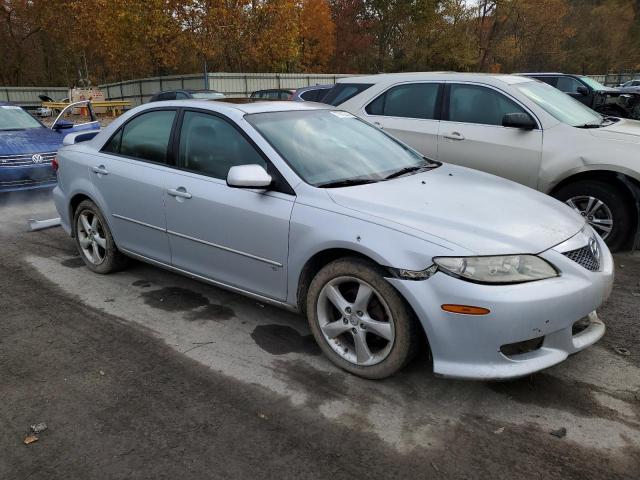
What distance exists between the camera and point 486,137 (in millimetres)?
5684

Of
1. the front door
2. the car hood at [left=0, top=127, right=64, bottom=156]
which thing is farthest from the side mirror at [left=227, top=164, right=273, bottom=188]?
the car hood at [left=0, top=127, right=64, bottom=156]

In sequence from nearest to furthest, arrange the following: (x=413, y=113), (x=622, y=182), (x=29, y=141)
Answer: (x=622, y=182) < (x=413, y=113) < (x=29, y=141)

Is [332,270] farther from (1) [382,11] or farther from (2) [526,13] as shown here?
(2) [526,13]

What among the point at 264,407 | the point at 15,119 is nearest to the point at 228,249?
the point at 264,407

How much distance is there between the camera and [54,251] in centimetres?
564

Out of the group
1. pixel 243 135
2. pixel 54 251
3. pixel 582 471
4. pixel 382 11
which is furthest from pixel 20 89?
pixel 582 471

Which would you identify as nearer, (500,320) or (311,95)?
(500,320)

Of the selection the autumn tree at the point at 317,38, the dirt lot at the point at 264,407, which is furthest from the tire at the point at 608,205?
the autumn tree at the point at 317,38

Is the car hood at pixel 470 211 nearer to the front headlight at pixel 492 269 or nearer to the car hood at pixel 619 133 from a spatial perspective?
the front headlight at pixel 492 269

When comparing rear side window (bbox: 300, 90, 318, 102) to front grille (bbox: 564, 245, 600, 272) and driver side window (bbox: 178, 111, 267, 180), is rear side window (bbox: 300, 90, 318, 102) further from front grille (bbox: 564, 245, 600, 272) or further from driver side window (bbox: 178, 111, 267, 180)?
front grille (bbox: 564, 245, 600, 272)

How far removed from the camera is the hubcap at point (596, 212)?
5160 mm

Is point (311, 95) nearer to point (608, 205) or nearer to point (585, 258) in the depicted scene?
point (608, 205)

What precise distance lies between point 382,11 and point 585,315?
150 ft

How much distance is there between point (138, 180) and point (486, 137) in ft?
12.1
